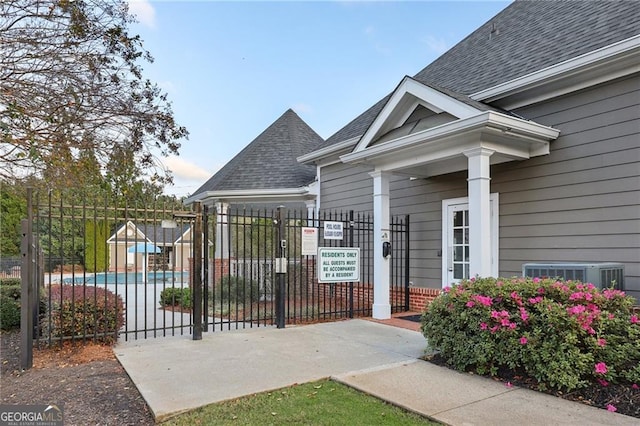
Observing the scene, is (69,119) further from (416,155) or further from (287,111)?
(287,111)

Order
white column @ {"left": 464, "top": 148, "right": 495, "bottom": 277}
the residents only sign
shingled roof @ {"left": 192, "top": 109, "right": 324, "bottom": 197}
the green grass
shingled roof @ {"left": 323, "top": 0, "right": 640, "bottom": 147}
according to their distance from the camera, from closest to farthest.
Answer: the green grass < white column @ {"left": 464, "top": 148, "right": 495, "bottom": 277} < shingled roof @ {"left": 323, "top": 0, "right": 640, "bottom": 147} < the residents only sign < shingled roof @ {"left": 192, "top": 109, "right": 324, "bottom": 197}

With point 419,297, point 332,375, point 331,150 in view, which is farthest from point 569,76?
point 331,150

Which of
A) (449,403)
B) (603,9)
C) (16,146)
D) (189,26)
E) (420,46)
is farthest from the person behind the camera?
(420,46)

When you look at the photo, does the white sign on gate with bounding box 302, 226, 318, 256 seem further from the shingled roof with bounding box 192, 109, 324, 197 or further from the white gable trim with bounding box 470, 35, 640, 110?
the shingled roof with bounding box 192, 109, 324, 197

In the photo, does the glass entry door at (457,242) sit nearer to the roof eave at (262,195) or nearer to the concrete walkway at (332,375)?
the concrete walkway at (332,375)

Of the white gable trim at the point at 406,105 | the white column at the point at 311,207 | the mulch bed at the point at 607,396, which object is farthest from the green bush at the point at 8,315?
the mulch bed at the point at 607,396

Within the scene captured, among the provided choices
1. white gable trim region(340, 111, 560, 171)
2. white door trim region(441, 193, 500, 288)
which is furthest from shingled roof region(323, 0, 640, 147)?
white door trim region(441, 193, 500, 288)

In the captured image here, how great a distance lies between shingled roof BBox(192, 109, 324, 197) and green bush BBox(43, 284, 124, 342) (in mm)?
7039

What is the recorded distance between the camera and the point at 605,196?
19.9 feet

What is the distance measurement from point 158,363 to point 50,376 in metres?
1.10

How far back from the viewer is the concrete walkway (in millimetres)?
3553

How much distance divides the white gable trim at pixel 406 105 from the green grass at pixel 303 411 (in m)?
4.64

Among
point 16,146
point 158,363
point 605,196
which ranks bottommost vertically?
point 158,363

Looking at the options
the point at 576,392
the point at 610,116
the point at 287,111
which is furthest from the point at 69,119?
the point at 287,111
